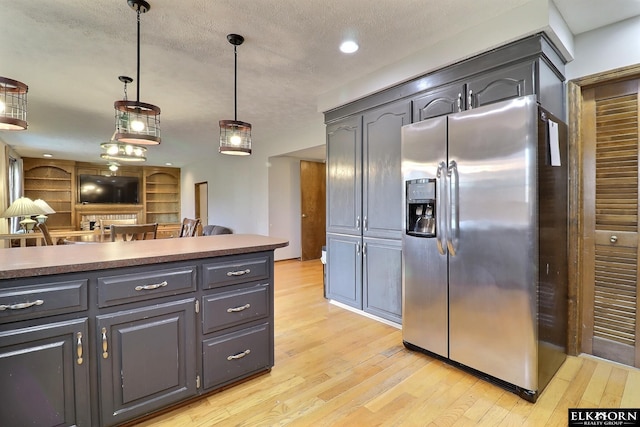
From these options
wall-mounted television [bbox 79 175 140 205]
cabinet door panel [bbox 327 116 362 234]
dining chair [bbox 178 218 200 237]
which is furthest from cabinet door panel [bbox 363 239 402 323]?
wall-mounted television [bbox 79 175 140 205]

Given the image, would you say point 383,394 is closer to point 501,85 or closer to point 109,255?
point 109,255

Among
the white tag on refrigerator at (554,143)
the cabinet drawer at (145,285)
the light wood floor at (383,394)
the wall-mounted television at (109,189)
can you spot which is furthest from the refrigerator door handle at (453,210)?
the wall-mounted television at (109,189)

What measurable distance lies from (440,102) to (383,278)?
1.69 meters

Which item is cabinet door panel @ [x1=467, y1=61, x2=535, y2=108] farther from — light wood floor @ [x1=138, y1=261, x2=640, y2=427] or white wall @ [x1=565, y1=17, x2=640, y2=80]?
light wood floor @ [x1=138, y1=261, x2=640, y2=427]

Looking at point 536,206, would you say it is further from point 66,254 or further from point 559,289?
point 66,254

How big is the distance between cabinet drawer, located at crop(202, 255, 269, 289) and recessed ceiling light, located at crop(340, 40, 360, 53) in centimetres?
180

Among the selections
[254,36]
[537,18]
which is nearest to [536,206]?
[537,18]

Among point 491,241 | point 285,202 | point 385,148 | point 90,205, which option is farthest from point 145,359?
point 90,205

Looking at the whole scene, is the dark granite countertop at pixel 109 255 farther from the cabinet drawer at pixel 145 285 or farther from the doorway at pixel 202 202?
the doorway at pixel 202 202

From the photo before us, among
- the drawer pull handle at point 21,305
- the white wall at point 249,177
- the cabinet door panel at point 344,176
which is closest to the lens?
the drawer pull handle at point 21,305

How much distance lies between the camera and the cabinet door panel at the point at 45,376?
1398 millimetres

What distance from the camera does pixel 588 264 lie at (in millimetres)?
2490

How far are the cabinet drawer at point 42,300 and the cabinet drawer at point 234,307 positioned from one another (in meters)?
0.62

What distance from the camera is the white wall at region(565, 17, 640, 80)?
2.23m
